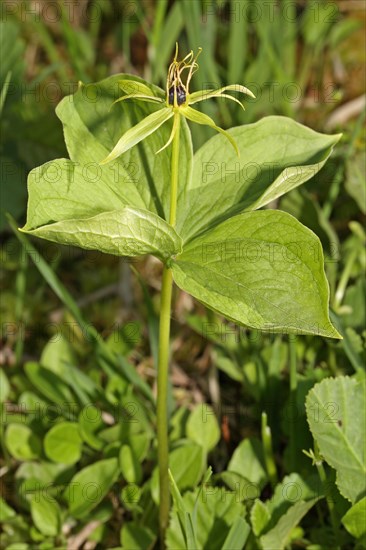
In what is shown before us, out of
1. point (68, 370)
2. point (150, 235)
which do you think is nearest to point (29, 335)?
point (68, 370)

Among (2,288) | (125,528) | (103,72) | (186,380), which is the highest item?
(103,72)

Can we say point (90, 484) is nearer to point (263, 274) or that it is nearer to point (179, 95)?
point (263, 274)

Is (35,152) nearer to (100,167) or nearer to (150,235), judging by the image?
(100,167)

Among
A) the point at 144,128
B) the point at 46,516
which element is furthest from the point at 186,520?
the point at 144,128

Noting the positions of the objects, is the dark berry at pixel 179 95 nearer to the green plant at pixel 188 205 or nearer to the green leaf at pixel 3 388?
the green plant at pixel 188 205

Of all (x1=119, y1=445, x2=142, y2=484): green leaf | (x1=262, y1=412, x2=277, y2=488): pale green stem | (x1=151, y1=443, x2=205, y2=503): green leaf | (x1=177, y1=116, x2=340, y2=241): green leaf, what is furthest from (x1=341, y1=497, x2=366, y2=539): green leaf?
(x1=177, y1=116, x2=340, y2=241): green leaf

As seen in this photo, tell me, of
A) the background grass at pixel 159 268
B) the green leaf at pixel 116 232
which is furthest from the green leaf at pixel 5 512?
the green leaf at pixel 116 232
